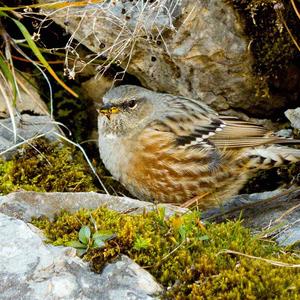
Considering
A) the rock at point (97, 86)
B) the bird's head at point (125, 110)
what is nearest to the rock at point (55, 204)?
the bird's head at point (125, 110)

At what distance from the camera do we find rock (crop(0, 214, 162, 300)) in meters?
3.01

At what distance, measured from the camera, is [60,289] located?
119 inches

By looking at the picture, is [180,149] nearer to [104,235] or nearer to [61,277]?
[104,235]

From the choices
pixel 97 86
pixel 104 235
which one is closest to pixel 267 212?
pixel 104 235

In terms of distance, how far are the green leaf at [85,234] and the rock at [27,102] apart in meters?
2.25

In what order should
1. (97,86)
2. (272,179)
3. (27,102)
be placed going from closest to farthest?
(27,102)
(272,179)
(97,86)

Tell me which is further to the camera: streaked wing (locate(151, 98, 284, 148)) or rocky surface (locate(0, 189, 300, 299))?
streaked wing (locate(151, 98, 284, 148))

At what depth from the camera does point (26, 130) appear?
17.7 ft

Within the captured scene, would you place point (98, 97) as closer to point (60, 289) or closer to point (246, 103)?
point (246, 103)

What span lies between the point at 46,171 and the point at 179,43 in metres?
1.63

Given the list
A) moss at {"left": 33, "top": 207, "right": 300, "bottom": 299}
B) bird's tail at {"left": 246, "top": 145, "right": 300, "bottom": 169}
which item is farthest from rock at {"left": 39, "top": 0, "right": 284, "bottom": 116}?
moss at {"left": 33, "top": 207, "right": 300, "bottom": 299}

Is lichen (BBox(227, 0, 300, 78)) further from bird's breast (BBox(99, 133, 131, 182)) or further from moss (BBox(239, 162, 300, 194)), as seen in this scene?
bird's breast (BBox(99, 133, 131, 182))

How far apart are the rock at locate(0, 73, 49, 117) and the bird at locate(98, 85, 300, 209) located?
589 mm

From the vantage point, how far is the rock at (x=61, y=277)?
3014 mm
